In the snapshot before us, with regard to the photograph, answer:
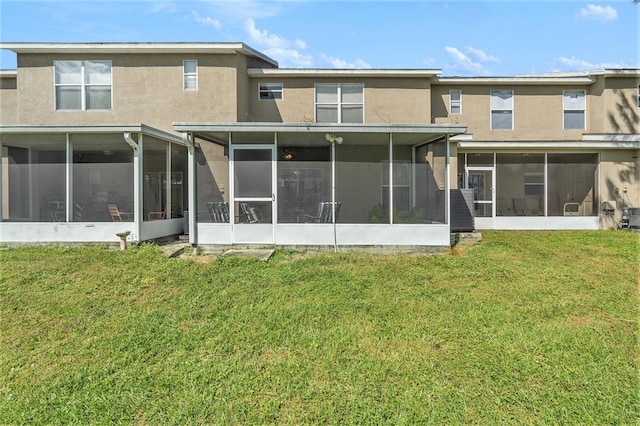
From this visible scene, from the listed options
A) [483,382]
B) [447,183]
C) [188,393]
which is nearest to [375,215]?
[447,183]

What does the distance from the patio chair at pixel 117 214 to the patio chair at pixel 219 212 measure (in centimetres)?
215

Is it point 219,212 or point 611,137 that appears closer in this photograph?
point 219,212

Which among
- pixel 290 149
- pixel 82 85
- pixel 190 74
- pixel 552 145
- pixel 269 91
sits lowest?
pixel 290 149

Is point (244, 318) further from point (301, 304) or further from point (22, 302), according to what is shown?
point (22, 302)

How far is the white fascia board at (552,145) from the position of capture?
43.5 feet

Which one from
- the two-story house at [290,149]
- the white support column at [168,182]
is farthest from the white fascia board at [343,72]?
the white support column at [168,182]

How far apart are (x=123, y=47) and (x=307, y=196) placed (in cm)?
870

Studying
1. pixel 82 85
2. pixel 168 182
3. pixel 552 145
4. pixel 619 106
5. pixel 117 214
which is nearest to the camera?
pixel 117 214

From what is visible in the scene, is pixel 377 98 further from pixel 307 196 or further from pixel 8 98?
pixel 8 98

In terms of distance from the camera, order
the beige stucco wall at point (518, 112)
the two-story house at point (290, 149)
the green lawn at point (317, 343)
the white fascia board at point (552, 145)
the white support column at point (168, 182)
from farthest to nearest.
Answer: the beige stucco wall at point (518, 112) → the white fascia board at point (552, 145) → the white support column at point (168, 182) → the two-story house at point (290, 149) → the green lawn at point (317, 343)

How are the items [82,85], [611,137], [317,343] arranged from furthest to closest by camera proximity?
[611,137] < [82,85] < [317,343]

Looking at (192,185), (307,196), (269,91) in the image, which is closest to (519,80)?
(269,91)

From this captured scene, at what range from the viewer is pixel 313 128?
348 inches

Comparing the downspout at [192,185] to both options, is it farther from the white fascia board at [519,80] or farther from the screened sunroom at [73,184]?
the white fascia board at [519,80]
